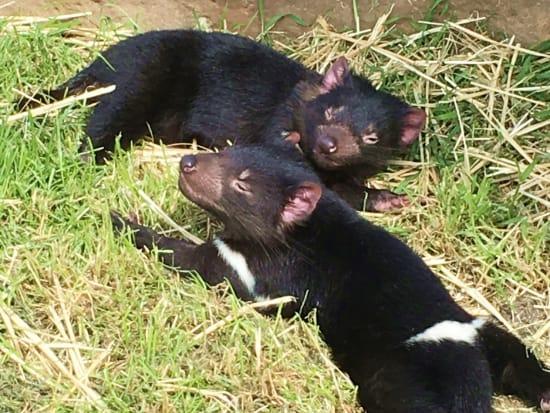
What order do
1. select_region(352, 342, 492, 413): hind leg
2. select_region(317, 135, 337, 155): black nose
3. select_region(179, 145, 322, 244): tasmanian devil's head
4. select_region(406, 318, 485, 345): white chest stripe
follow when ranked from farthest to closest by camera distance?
select_region(317, 135, 337, 155): black nose → select_region(179, 145, 322, 244): tasmanian devil's head → select_region(406, 318, 485, 345): white chest stripe → select_region(352, 342, 492, 413): hind leg

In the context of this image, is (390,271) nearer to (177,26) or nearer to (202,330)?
(202,330)

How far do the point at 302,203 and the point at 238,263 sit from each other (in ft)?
1.30

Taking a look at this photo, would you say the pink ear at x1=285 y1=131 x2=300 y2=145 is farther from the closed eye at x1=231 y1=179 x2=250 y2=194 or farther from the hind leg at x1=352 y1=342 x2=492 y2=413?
the hind leg at x1=352 y1=342 x2=492 y2=413

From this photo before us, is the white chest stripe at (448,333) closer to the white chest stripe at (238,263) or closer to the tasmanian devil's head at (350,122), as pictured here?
the white chest stripe at (238,263)

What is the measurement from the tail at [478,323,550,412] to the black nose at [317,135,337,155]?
1355 mm

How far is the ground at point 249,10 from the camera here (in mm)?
6117

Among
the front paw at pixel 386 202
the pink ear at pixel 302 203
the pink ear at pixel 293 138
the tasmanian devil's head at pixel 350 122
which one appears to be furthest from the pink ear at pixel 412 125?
the pink ear at pixel 302 203

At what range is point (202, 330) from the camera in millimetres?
4410

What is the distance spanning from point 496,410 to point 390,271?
0.71m

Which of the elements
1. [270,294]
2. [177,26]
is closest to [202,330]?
[270,294]

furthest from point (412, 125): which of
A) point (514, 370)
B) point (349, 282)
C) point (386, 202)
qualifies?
point (514, 370)

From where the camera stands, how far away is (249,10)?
6395mm

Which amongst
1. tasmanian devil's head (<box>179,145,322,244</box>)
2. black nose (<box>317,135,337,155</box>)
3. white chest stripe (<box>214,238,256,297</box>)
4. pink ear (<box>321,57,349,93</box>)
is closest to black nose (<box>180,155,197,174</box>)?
tasmanian devil's head (<box>179,145,322,244</box>)

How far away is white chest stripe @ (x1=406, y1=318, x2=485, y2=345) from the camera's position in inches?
167
